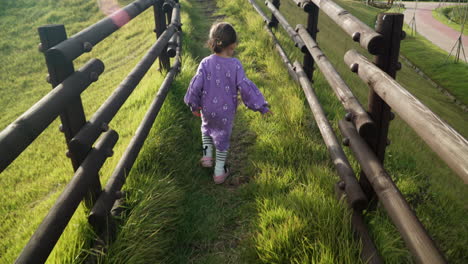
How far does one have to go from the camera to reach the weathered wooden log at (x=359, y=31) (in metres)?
2.13

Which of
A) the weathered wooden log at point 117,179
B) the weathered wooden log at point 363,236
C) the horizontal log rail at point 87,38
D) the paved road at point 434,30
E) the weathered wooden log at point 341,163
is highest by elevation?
the horizontal log rail at point 87,38

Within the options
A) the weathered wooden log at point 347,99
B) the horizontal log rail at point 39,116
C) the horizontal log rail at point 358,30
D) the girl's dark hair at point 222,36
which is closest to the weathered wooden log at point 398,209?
the weathered wooden log at point 347,99

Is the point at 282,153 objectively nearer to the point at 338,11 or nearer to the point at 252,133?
the point at 252,133

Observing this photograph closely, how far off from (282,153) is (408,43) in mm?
28840

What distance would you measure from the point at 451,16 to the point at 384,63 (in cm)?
4365

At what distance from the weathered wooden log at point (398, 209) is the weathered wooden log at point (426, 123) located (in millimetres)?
424

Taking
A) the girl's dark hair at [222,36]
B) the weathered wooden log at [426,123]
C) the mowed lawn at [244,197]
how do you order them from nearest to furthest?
the weathered wooden log at [426,123]
the mowed lawn at [244,197]
the girl's dark hair at [222,36]

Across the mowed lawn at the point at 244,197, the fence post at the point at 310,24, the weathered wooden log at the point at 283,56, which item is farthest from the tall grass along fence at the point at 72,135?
the weathered wooden log at the point at 283,56

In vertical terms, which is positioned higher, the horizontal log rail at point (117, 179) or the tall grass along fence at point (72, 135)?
the tall grass along fence at point (72, 135)

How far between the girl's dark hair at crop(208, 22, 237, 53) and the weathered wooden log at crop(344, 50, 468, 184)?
52.4 inches

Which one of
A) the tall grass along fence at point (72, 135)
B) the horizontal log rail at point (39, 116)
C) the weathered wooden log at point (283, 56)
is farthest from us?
the weathered wooden log at point (283, 56)

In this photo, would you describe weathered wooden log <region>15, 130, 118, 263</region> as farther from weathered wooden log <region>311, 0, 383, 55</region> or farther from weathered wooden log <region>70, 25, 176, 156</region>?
weathered wooden log <region>311, 0, 383, 55</region>

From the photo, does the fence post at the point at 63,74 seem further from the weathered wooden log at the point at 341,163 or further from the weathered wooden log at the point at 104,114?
the weathered wooden log at the point at 341,163

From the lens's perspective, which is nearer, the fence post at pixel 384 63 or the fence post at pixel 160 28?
the fence post at pixel 384 63
